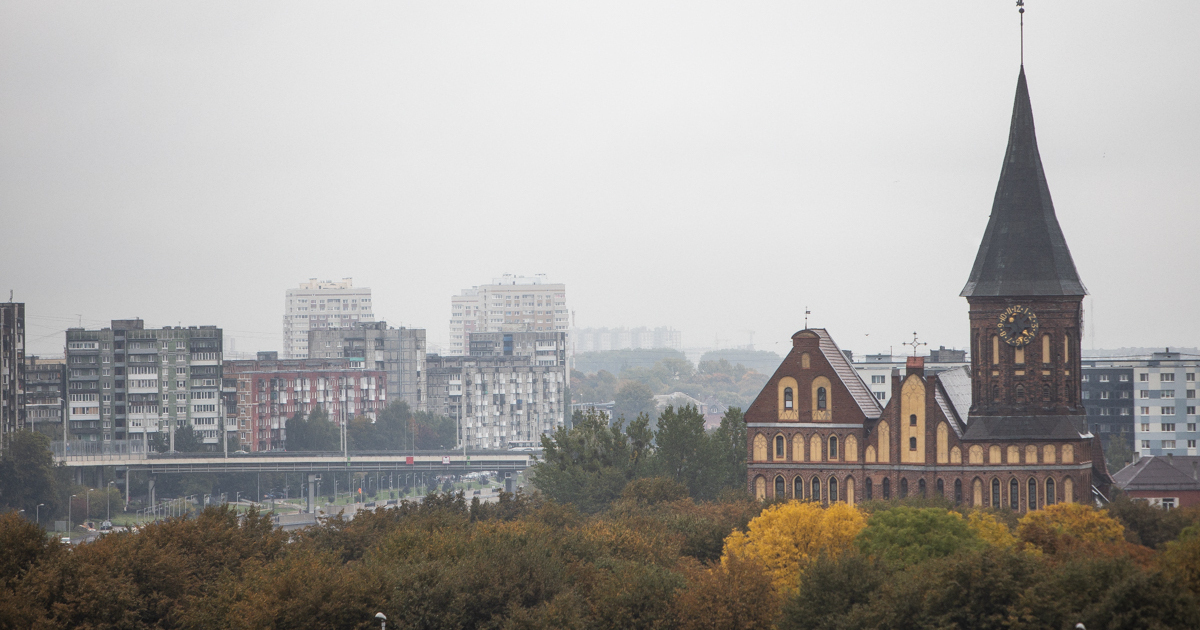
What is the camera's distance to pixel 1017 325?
10112 cm

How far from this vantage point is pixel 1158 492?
414 ft

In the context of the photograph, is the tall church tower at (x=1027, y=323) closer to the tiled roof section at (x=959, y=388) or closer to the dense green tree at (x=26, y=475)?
the tiled roof section at (x=959, y=388)

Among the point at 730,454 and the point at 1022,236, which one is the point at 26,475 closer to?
the point at 730,454

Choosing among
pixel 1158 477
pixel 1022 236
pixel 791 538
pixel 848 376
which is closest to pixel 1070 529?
pixel 791 538

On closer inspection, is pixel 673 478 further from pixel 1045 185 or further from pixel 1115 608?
pixel 1115 608

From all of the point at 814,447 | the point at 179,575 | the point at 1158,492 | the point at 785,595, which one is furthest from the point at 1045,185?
the point at 179,575

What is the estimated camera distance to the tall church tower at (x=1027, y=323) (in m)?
101

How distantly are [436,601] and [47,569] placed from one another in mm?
19299

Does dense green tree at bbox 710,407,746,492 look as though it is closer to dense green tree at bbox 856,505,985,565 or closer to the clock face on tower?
the clock face on tower

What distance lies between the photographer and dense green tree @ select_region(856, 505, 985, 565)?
7125 cm

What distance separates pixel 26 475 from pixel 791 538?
123 meters

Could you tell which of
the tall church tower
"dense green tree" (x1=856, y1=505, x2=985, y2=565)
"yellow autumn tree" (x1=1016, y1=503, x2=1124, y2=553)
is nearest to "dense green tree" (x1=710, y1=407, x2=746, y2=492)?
the tall church tower

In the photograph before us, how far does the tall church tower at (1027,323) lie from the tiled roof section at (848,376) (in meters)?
7.11

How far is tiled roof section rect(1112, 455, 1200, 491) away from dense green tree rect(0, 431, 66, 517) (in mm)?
117516
